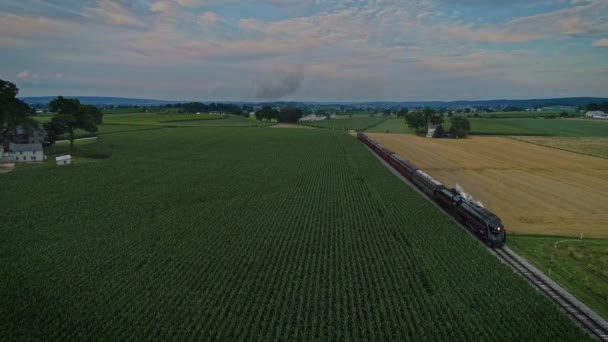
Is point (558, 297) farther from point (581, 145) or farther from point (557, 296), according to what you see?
point (581, 145)

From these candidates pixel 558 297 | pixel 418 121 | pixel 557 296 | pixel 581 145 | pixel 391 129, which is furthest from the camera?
pixel 391 129

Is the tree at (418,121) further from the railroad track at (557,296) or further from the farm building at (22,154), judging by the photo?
the railroad track at (557,296)

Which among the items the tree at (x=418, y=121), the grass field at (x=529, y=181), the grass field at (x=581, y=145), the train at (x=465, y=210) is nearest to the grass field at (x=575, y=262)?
the train at (x=465, y=210)

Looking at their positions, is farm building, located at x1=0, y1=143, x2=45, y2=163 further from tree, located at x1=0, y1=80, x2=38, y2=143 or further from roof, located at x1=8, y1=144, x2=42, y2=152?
tree, located at x1=0, y1=80, x2=38, y2=143

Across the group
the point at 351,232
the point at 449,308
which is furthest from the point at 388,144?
the point at 449,308

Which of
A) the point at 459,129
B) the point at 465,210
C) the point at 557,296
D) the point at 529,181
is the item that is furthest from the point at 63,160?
the point at 459,129

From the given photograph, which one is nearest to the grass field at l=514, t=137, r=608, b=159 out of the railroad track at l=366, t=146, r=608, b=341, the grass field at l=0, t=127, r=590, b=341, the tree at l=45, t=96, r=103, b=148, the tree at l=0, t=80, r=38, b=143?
the grass field at l=0, t=127, r=590, b=341
